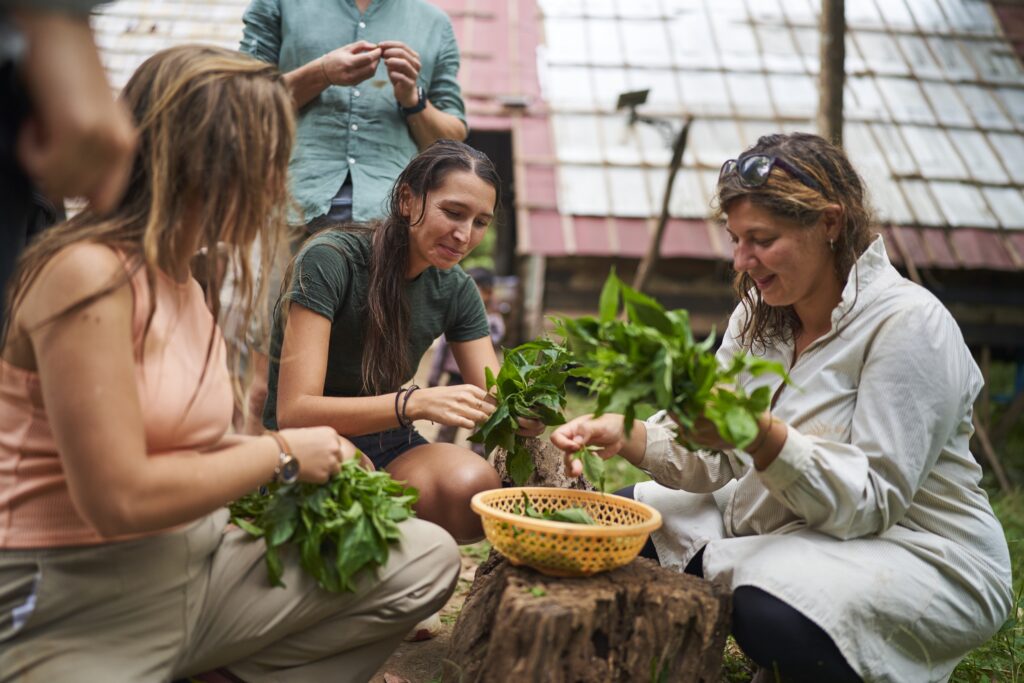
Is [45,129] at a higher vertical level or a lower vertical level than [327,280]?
higher

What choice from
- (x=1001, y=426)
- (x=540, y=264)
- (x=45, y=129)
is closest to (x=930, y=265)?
(x=1001, y=426)

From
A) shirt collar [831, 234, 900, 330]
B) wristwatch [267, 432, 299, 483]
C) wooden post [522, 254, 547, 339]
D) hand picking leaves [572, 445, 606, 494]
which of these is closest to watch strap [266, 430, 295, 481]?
wristwatch [267, 432, 299, 483]

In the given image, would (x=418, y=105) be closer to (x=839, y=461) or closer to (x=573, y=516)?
(x=573, y=516)

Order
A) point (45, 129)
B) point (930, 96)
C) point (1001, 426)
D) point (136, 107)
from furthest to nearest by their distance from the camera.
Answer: point (930, 96), point (1001, 426), point (136, 107), point (45, 129)

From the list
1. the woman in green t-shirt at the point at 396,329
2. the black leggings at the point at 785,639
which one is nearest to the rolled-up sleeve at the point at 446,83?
the woman in green t-shirt at the point at 396,329

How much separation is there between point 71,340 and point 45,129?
1.77ft

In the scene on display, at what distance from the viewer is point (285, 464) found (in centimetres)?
204

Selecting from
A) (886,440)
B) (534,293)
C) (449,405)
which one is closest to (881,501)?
(886,440)

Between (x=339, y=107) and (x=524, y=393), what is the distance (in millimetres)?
1568

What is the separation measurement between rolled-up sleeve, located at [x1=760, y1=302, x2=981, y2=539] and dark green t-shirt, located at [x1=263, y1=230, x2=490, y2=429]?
134 cm

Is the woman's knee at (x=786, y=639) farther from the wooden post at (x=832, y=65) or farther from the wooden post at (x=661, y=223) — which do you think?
the wooden post at (x=661, y=223)

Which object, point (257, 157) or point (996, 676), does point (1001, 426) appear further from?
point (257, 157)

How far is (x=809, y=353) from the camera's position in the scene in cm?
253

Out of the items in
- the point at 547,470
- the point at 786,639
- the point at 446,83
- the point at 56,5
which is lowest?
the point at 786,639
